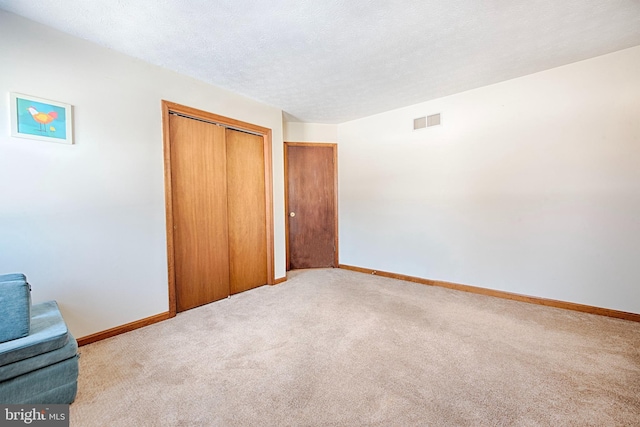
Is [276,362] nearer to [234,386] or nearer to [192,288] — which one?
[234,386]

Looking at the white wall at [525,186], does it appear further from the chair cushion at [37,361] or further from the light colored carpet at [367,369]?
the chair cushion at [37,361]

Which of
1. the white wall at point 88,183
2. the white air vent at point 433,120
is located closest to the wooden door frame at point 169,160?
the white wall at point 88,183

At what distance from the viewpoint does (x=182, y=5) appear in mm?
1780

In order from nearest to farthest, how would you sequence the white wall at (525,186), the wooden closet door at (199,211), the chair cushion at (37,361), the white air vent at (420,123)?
the chair cushion at (37,361) → the white wall at (525,186) → the wooden closet door at (199,211) → the white air vent at (420,123)

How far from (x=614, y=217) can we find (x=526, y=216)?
2.24 feet

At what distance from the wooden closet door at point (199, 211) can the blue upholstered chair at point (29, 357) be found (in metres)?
1.30

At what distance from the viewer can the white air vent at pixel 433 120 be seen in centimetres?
356

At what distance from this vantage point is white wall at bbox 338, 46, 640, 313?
8.29ft

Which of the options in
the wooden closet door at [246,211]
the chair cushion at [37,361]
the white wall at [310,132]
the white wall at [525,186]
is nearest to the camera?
the chair cushion at [37,361]

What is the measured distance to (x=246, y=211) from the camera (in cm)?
352

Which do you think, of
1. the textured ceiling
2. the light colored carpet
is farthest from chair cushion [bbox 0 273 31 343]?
the textured ceiling

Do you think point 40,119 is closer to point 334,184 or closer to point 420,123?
point 334,184

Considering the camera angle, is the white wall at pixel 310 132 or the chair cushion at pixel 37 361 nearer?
the chair cushion at pixel 37 361

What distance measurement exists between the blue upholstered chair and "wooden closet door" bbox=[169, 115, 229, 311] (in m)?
1.30
